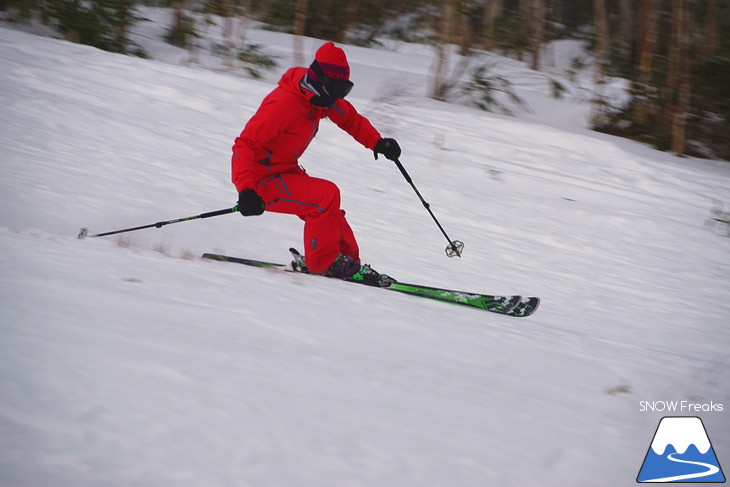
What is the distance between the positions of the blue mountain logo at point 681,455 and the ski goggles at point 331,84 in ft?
9.22

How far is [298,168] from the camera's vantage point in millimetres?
4848

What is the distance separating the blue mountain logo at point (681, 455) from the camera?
2490 millimetres

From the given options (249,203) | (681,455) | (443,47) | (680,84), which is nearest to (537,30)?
(443,47)

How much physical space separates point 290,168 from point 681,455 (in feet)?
9.97

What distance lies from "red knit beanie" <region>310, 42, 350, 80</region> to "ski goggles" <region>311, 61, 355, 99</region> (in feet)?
0.08

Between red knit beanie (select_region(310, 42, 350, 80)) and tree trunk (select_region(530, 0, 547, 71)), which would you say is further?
tree trunk (select_region(530, 0, 547, 71))

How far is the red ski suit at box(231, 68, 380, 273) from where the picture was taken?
4.43 m

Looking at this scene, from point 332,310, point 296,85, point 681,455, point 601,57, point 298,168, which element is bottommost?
point 332,310

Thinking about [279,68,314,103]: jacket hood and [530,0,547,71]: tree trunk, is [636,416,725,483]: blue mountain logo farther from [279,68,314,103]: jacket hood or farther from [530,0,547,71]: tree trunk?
[530,0,547,71]: tree trunk

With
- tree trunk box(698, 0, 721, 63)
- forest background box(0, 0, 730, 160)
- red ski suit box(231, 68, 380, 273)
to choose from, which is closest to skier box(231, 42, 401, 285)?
red ski suit box(231, 68, 380, 273)

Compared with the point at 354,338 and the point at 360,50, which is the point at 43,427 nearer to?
the point at 354,338

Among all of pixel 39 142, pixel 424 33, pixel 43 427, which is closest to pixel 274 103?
pixel 43 427

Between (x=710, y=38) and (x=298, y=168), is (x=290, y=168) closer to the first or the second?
(x=298, y=168)

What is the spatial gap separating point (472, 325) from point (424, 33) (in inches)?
644
